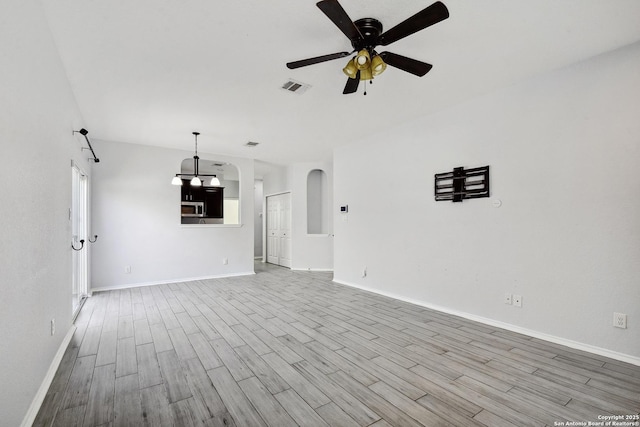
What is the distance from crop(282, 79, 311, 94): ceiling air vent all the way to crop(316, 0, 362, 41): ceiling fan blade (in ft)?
4.00

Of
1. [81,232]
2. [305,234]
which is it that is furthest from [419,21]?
[305,234]

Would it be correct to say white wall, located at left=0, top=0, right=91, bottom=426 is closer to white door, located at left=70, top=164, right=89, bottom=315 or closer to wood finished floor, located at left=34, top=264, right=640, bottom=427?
wood finished floor, located at left=34, top=264, right=640, bottom=427

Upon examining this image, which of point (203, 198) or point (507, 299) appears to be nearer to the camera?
point (507, 299)

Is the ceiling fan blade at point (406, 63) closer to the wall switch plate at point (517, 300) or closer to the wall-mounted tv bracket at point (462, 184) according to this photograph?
the wall-mounted tv bracket at point (462, 184)

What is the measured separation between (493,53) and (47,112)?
3.77 metres

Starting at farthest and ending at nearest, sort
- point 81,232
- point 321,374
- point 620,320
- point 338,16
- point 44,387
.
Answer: point 81,232 → point 620,320 → point 321,374 → point 44,387 → point 338,16

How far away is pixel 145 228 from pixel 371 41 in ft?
17.5

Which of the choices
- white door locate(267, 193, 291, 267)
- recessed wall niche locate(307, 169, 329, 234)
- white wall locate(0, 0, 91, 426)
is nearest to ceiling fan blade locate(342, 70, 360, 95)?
white wall locate(0, 0, 91, 426)

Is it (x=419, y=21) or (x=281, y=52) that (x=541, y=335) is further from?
(x=281, y=52)

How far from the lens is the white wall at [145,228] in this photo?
5333 millimetres

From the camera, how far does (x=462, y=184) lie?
3789 millimetres

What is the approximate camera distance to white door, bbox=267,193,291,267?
7.96 m

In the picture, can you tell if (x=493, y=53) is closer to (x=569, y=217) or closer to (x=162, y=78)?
(x=569, y=217)

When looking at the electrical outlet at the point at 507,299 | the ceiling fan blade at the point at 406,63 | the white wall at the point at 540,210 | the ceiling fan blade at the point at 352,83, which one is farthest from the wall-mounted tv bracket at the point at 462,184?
the ceiling fan blade at the point at 352,83
